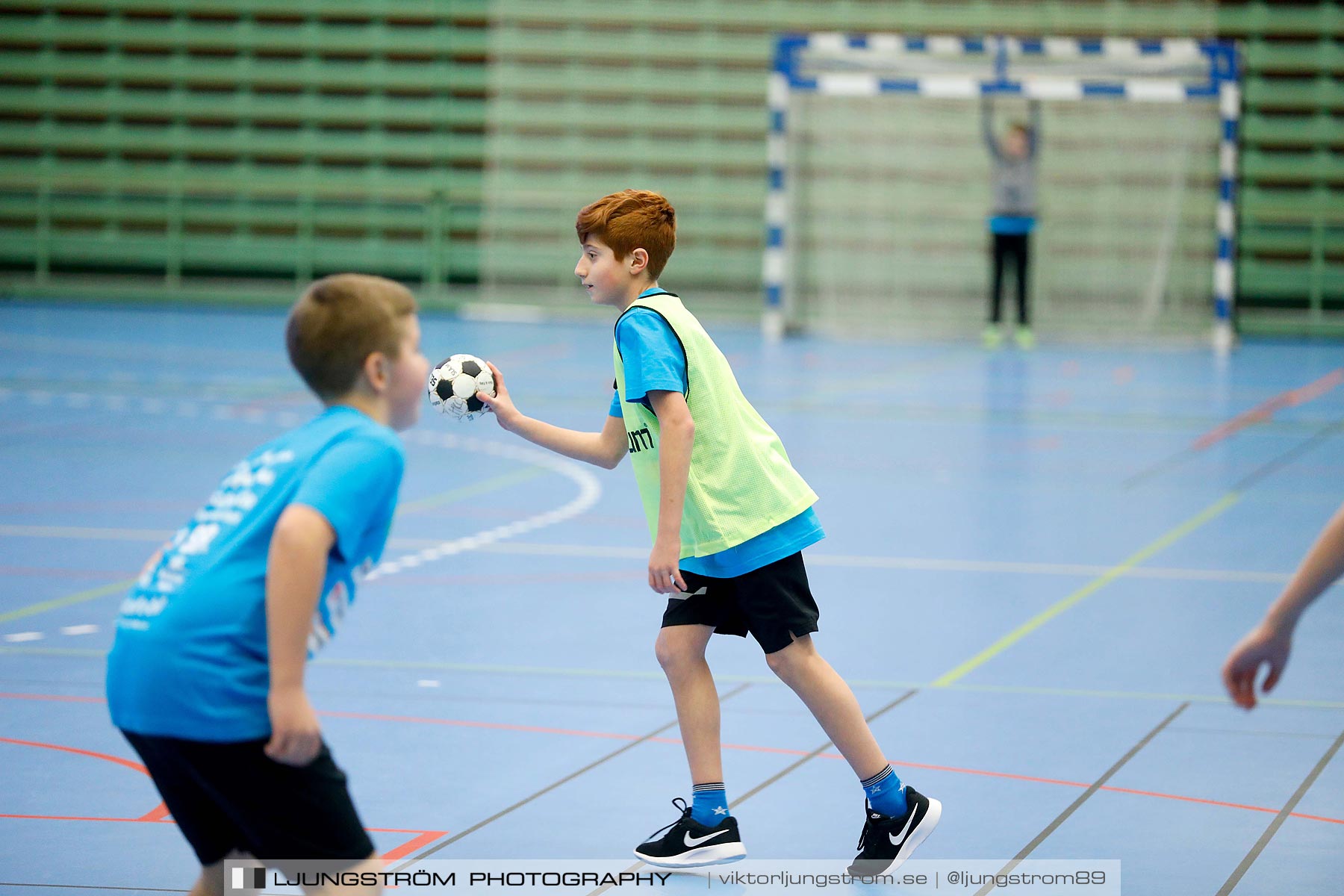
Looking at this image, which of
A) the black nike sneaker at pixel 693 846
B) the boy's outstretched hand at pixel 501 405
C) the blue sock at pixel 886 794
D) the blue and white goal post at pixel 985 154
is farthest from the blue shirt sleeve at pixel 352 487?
the blue and white goal post at pixel 985 154

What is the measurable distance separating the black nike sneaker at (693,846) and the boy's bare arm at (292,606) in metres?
1.35

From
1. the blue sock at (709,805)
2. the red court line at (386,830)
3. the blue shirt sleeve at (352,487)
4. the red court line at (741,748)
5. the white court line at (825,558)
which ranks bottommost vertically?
the white court line at (825,558)

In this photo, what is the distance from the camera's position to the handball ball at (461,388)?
3.51 meters

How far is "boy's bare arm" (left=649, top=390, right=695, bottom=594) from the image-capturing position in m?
3.28

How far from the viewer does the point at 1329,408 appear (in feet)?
38.9

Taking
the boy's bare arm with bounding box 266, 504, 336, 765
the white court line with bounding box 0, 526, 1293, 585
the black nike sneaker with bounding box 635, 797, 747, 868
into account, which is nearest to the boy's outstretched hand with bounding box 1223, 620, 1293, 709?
the boy's bare arm with bounding box 266, 504, 336, 765

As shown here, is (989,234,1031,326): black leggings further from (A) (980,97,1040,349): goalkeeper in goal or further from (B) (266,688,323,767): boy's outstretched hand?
(B) (266,688,323,767): boy's outstretched hand

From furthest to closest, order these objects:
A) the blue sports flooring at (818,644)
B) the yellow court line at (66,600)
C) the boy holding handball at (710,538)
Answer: the yellow court line at (66,600), the blue sports flooring at (818,644), the boy holding handball at (710,538)

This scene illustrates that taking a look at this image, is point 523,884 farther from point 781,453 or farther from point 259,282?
point 259,282

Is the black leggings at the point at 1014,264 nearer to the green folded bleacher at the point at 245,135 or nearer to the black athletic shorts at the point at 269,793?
the green folded bleacher at the point at 245,135

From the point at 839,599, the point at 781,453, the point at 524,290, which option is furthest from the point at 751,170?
the point at 781,453

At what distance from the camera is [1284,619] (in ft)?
7.49

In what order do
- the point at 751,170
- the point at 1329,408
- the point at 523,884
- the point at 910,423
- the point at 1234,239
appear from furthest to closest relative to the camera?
the point at 751,170 < the point at 1234,239 < the point at 1329,408 < the point at 910,423 < the point at 523,884

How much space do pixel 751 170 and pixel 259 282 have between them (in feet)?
19.0
